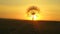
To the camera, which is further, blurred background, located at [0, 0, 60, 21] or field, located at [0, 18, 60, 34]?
blurred background, located at [0, 0, 60, 21]

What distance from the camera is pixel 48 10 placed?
169cm

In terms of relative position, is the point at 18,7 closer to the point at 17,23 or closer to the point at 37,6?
the point at 37,6

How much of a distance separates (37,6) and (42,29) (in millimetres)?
555

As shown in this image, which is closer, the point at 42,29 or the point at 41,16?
the point at 42,29

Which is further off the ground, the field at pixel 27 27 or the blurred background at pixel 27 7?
the blurred background at pixel 27 7

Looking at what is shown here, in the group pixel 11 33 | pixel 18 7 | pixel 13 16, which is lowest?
pixel 11 33

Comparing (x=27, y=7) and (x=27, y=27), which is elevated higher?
(x=27, y=7)

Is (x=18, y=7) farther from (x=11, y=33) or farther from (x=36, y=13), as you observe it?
(x=11, y=33)

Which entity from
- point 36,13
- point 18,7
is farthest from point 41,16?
point 18,7

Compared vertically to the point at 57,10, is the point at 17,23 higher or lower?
lower

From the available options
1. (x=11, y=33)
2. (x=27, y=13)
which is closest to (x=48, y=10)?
(x=27, y=13)

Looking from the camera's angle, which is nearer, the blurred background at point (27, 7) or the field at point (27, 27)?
the field at point (27, 27)

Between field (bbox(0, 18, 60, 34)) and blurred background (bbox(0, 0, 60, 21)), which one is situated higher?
blurred background (bbox(0, 0, 60, 21))

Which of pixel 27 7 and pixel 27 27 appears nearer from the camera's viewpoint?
pixel 27 27
